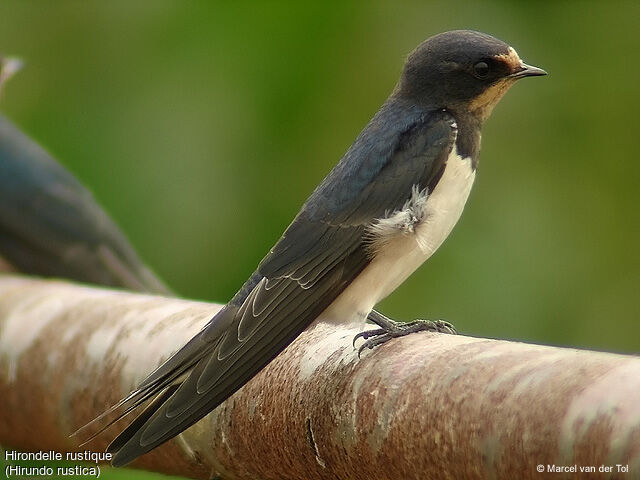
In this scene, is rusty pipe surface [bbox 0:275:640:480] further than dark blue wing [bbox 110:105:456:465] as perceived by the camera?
No

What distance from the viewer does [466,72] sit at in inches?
90.7

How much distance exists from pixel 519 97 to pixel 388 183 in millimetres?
1503

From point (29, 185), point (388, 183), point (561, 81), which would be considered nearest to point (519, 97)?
point (561, 81)

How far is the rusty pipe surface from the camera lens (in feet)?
4.18

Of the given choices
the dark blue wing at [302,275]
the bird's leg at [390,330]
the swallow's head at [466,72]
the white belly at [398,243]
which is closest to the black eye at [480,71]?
the swallow's head at [466,72]

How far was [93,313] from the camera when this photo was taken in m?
2.34

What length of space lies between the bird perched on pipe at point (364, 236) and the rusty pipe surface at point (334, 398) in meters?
0.08

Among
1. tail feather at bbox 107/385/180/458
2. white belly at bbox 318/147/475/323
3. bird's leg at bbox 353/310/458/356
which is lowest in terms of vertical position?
tail feather at bbox 107/385/180/458

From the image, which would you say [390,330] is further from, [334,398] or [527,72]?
[527,72]

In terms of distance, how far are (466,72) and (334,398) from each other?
2.84 ft

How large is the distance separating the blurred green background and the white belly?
104cm

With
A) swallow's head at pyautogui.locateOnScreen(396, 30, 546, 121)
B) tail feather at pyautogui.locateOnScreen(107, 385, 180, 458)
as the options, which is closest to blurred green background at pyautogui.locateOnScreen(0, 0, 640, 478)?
swallow's head at pyautogui.locateOnScreen(396, 30, 546, 121)

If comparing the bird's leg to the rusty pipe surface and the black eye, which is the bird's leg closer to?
the rusty pipe surface

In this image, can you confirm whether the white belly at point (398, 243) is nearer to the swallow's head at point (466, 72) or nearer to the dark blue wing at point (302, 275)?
the dark blue wing at point (302, 275)
